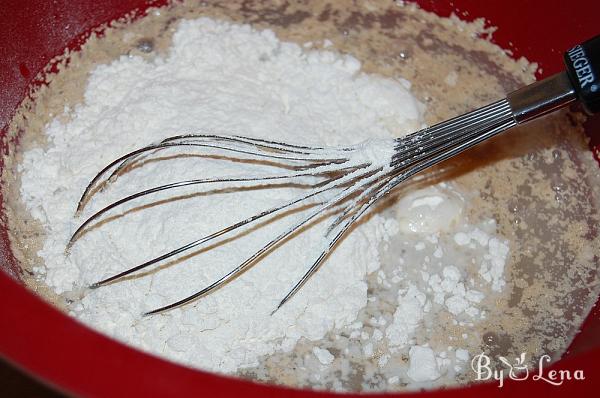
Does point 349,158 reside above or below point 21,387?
above

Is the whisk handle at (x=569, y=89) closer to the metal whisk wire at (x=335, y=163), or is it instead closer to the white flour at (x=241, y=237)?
the metal whisk wire at (x=335, y=163)

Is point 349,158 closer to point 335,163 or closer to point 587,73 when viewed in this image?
point 335,163

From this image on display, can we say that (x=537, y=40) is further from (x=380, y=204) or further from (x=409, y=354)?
(x=409, y=354)

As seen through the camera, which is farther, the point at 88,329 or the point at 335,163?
the point at 335,163

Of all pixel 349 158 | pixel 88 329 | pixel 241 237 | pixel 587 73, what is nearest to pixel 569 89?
pixel 587 73

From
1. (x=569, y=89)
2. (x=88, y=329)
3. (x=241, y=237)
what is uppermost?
(x=569, y=89)

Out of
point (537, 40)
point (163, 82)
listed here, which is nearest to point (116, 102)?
point (163, 82)

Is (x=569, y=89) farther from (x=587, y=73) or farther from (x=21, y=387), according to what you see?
(x=21, y=387)
